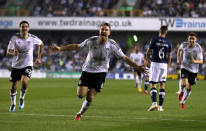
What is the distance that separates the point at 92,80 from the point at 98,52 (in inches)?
25.2

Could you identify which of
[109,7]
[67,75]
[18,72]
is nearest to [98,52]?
[18,72]

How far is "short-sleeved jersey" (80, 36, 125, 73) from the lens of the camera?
428 inches

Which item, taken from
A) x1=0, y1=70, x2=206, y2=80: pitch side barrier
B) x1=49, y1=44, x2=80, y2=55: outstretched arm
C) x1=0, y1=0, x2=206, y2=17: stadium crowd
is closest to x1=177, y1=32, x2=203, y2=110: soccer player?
x1=49, y1=44, x2=80, y2=55: outstretched arm

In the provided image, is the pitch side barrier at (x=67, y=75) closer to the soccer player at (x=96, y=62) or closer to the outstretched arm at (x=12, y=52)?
the outstretched arm at (x=12, y=52)

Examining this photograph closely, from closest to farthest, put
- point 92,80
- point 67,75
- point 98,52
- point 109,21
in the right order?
1. point 98,52
2. point 92,80
3. point 67,75
4. point 109,21

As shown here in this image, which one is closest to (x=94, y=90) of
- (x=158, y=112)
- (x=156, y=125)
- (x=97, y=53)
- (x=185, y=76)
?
(x=97, y=53)

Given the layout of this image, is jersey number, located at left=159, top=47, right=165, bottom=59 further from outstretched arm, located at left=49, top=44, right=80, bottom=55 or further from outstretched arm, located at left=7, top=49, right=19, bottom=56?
outstretched arm, located at left=49, top=44, right=80, bottom=55

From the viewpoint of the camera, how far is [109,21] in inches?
1854

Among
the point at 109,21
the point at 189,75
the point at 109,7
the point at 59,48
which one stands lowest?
the point at 189,75

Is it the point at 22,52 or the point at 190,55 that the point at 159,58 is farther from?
the point at 22,52

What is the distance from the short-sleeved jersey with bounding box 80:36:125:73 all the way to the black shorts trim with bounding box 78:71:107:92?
Answer: 0.09m

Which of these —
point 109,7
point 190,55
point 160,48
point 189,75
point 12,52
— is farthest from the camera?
point 109,7

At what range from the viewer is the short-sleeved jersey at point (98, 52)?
1088 centimetres

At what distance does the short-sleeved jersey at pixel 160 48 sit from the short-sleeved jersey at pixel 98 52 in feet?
10.9
